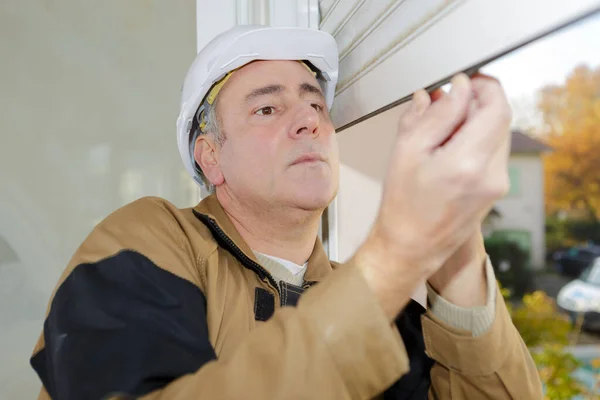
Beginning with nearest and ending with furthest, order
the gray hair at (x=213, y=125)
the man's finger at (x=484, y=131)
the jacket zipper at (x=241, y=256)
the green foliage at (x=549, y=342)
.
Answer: the man's finger at (x=484, y=131) → the jacket zipper at (x=241, y=256) → the gray hair at (x=213, y=125) → the green foliage at (x=549, y=342)

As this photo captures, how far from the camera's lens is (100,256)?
877mm

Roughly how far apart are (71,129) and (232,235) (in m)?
0.81

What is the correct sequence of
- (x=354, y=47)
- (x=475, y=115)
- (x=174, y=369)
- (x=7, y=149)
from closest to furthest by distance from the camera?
(x=475, y=115)
(x=174, y=369)
(x=354, y=47)
(x=7, y=149)

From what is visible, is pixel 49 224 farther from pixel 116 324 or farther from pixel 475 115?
pixel 475 115

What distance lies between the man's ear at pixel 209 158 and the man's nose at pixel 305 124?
0.75 feet

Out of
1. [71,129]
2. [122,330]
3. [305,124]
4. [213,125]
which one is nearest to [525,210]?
[305,124]

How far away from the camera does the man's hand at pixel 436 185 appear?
575mm

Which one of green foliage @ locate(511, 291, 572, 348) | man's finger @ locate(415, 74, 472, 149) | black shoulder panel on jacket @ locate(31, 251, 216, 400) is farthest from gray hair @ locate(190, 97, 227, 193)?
green foliage @ locate(511, 291, 572, 348)

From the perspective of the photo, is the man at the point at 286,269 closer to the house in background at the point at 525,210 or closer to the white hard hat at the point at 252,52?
the white hard hat at the point at 252,52

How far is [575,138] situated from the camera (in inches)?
41.6

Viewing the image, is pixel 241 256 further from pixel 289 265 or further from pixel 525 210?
pixel 525 210

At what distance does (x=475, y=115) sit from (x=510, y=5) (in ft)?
0.48

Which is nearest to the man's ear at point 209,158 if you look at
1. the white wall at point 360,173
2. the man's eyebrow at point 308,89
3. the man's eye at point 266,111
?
the man's eye at point 266,111

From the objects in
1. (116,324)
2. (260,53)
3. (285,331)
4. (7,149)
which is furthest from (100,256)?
(7,149)
